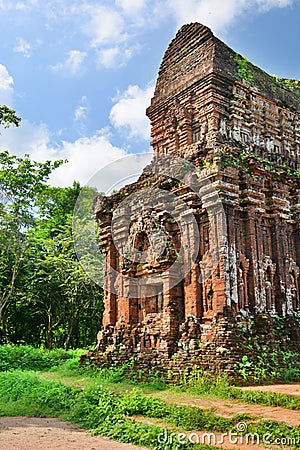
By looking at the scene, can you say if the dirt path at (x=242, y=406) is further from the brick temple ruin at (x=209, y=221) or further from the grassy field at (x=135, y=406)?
the brick temple ruin at (x=209, y=221)

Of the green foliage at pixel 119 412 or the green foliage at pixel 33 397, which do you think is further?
the green foliage at pixel 33 397

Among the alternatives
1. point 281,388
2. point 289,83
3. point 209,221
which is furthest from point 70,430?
point 289,83

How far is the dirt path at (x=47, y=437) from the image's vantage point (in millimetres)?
6582

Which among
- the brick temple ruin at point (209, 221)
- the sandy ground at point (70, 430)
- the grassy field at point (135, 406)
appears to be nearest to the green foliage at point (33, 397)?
the grassy field at point (135, 406)

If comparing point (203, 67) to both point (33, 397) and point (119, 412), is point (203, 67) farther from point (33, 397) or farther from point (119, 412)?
point (119, 412)

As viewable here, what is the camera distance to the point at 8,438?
7141mm

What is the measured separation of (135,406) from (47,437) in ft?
5.49

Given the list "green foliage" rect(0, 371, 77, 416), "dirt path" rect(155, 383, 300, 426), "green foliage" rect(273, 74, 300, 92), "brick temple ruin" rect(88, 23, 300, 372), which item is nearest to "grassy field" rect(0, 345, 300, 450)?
"green foliage" rect(0, 371, 77, 416)

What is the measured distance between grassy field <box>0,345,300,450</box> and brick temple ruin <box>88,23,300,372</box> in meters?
0.87

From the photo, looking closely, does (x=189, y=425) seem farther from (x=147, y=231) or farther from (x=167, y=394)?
(x=147, y=231)

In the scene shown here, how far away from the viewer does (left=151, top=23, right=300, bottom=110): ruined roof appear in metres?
15.7

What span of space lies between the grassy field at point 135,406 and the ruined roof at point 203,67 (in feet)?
33.2

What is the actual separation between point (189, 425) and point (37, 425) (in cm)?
290

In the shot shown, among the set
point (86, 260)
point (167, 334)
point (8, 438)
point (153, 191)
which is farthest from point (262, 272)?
point (86, 260)
